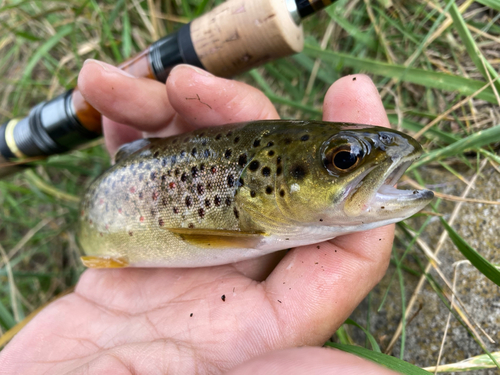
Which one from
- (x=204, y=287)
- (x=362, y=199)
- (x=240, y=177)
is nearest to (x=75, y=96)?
(x=240, y=177)

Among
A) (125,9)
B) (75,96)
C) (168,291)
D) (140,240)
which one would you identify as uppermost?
(125,9)

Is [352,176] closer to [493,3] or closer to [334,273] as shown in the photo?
[334,273]

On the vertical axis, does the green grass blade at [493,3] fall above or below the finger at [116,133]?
below

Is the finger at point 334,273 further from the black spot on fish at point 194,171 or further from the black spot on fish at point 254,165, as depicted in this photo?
the black spot on fish at point 194,171

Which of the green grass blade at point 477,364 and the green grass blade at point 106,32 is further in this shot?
the green grass blade at point 106,32

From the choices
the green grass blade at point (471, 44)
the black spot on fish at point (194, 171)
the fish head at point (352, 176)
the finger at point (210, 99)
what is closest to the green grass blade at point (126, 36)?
the finger at point (210, 99)

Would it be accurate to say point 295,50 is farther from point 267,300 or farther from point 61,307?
point 61,307

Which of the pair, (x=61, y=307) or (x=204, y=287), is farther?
(x=61, y=307)
